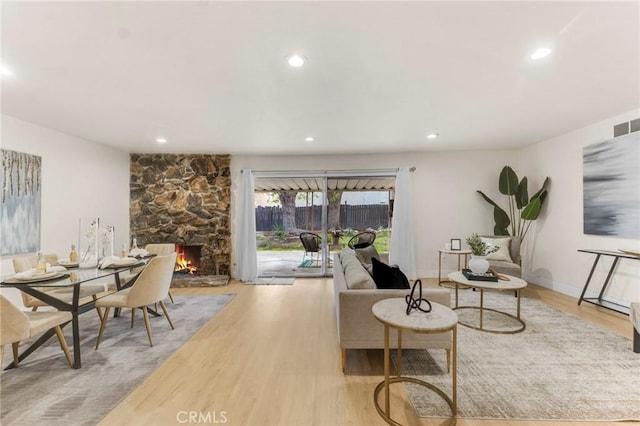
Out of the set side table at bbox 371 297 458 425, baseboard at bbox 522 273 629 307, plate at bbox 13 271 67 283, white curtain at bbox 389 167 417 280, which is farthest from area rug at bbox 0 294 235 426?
baseboard at bbox 522 273 629 307

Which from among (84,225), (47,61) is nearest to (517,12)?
(47,61)

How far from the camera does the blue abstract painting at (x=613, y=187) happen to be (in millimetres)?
3254

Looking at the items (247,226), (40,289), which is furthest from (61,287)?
(247,226)

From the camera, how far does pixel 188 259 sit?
18.0ft

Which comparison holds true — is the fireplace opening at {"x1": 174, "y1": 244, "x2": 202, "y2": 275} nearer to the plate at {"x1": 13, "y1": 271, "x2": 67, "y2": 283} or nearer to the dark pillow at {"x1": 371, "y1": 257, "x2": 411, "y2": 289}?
the plate at {"x1": 13, "y1": 271, "x2": 67, "y2": 283}

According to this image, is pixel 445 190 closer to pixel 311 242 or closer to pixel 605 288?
pixel 605 288

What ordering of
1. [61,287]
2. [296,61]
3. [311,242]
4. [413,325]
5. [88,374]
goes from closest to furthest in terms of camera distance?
[413,325]
[296,61]
[88,374]
[61,287]
[311,242]

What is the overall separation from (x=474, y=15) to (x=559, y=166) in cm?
395

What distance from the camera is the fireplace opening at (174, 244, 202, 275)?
545cm

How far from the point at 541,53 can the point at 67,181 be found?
576cm

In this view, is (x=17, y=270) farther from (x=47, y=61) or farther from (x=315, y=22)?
(x=315, y=22)

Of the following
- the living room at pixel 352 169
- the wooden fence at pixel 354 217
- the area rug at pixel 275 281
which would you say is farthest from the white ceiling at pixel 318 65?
the area rug at pixel 275 281

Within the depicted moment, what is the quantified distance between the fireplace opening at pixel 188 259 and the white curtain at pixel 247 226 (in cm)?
86

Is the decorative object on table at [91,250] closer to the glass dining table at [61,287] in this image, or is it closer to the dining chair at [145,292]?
the glass dining table at [61,287]
